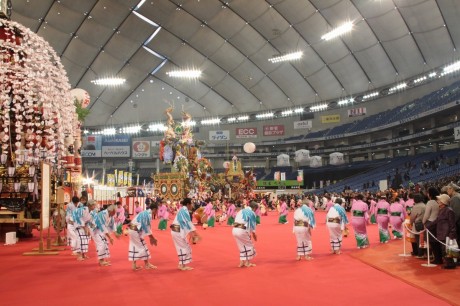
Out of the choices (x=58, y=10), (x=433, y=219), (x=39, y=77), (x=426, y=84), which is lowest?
(x=433, y=219)

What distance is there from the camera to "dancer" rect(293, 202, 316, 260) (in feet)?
28.5

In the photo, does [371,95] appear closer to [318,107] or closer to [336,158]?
[318,107]

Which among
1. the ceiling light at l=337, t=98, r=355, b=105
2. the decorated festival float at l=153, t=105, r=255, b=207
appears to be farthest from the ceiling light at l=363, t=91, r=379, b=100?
the decorated festival float at l=153, t=105, r=255, b=207

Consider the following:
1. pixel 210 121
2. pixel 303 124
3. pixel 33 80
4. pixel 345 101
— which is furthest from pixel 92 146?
pixel 33 80

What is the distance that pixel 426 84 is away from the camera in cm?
3428

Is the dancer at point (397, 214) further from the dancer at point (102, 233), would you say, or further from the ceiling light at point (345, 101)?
the ceiling light at point (345, 101)


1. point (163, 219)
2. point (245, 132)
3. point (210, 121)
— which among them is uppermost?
point (210, 121)

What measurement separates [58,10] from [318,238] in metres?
25.6

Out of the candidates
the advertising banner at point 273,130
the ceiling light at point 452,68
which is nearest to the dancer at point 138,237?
the ceiling light at point 452,68

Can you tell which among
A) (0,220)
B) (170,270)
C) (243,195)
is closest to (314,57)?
(243,195)

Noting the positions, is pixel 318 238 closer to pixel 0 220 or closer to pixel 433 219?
pixel 433 219

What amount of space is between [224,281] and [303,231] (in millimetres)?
2576

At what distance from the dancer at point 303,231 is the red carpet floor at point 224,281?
25 cm

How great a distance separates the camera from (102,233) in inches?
343
